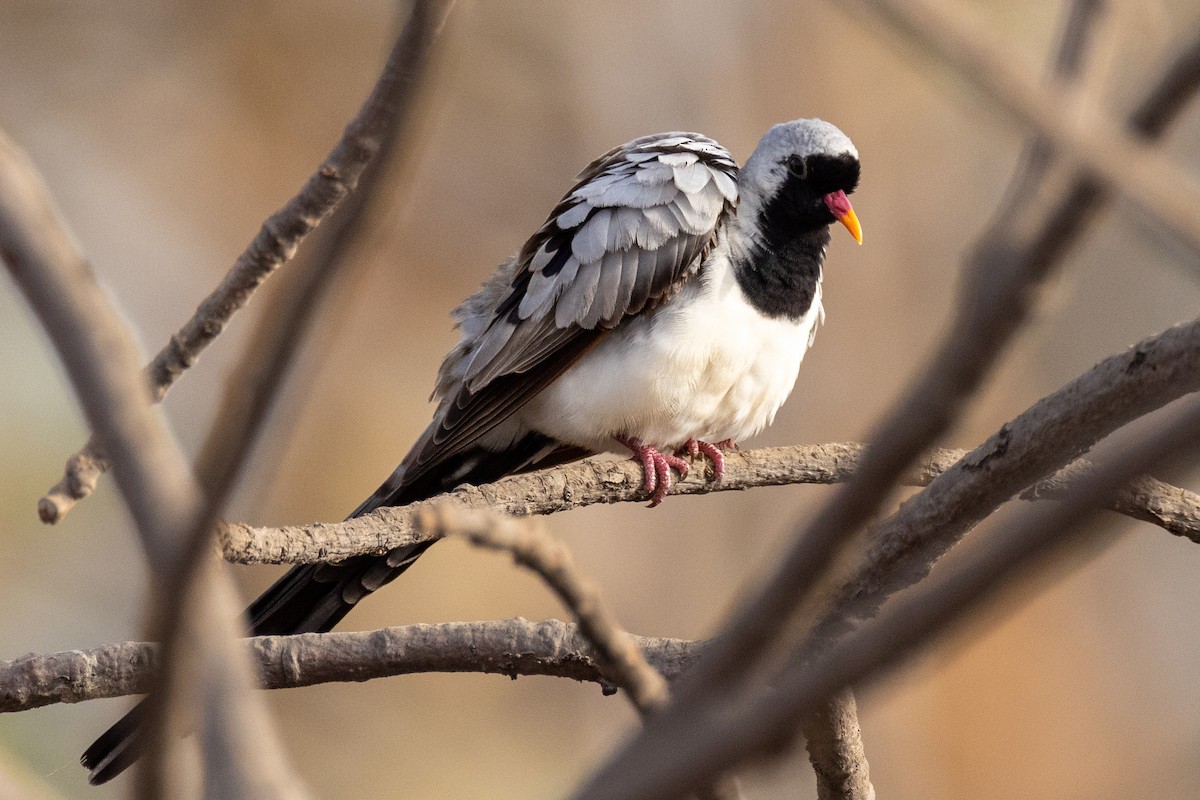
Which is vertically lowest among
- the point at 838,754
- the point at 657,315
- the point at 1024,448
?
the point at 838,754

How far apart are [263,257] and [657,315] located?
1.74 metres

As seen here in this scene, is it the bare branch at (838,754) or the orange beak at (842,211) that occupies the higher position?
the orange beak at (842,211)

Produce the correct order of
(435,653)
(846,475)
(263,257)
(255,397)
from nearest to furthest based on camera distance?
(255,397)
(263,257)
(435,653)
(846,475)

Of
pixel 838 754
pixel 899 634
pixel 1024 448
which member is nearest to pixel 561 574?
pixel 899 634

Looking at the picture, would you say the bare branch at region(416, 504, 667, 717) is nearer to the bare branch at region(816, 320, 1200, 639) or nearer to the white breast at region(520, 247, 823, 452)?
the bare branch at region(816, 320, 1200, 639)

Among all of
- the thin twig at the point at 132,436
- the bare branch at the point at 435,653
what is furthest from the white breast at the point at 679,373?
the thin twig at the point at 132,436

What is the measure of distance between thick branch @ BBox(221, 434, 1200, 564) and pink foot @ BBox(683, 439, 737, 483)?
4 centimetres

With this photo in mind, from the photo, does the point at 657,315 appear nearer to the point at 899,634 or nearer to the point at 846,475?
the point at 846,475

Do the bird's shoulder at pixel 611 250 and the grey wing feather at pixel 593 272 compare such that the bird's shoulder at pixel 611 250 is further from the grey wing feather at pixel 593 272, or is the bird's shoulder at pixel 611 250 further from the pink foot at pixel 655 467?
the pink foot at pixel 655 467

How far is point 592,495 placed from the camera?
356cm

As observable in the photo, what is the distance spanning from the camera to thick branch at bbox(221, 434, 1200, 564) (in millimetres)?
2506

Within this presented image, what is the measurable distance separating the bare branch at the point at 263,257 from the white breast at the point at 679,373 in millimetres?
1581

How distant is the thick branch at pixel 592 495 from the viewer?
2.51 meters

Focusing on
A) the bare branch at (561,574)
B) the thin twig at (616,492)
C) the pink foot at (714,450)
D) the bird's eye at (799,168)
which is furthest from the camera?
the bird's eye at (799,168)
